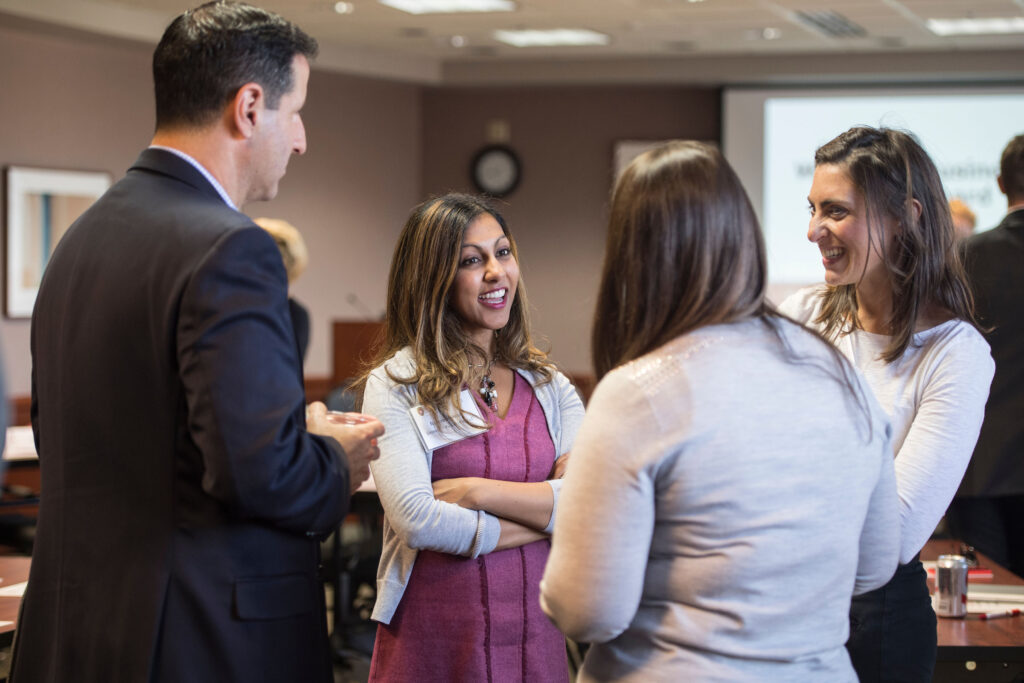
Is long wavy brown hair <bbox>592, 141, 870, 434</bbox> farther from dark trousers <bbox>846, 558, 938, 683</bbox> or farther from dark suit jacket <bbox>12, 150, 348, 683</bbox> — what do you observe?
dark trousers <bbox>846, 558, 938, 683</bbox>

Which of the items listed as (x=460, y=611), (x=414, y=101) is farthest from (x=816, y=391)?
(x=414, y=101)

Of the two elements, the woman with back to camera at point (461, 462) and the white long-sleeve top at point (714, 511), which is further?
the woman with back to camera at point (461, 462)

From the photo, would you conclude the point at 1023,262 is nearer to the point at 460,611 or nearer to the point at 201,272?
the point at 460,611

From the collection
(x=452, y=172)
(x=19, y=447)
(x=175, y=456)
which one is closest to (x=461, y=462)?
(x=175, y=456)

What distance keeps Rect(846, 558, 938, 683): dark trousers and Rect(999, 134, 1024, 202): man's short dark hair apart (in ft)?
5.03

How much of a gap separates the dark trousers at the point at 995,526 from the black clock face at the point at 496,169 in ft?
21.2

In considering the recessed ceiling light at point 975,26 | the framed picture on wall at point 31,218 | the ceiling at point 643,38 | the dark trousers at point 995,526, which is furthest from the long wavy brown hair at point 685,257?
the recessed ceiling light at point 975,26

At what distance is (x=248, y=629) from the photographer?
4.77ft

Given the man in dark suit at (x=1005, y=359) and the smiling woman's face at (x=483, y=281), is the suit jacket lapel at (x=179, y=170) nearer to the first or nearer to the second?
the smiling woman's face at (x=483, y=281)

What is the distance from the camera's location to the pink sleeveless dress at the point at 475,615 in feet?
6.21

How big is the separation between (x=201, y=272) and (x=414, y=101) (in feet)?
26.7

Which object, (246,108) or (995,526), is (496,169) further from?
(246,108)

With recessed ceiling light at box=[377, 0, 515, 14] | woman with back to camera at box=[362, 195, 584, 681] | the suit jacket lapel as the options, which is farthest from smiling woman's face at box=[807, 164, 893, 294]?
recessed ceiling light at box=[377, 0, 515, 14]

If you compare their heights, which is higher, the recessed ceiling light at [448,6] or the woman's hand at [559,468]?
the recessed ceiling light at [448,6]
